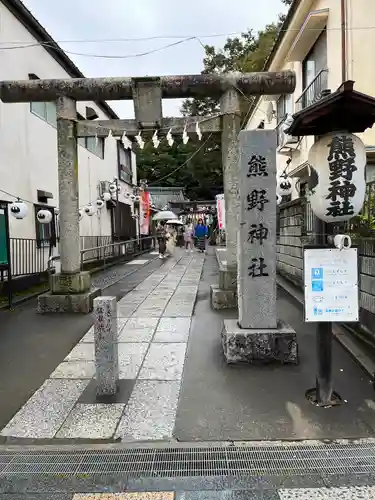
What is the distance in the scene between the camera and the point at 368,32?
411 inches

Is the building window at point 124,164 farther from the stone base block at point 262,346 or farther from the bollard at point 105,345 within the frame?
the bollard at point 105,345

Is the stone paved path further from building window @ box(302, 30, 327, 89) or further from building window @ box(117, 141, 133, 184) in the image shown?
building window @ box(117, 141, 133, 184)

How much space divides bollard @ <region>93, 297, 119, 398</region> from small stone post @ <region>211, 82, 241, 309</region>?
436cm

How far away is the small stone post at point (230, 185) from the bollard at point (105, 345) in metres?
4.36

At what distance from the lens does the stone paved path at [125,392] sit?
4227 mm

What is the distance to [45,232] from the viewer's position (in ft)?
45.5


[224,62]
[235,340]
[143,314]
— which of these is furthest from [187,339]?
[224,62]

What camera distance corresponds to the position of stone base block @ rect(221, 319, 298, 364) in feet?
18.8

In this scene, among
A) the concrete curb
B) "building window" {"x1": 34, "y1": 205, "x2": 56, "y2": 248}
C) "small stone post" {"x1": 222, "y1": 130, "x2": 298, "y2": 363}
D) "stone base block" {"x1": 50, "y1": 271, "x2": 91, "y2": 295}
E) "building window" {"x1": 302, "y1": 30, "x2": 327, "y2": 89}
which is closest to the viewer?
the concrete curb

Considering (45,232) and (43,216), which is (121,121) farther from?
(45,232)

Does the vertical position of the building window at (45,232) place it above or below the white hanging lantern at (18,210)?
below

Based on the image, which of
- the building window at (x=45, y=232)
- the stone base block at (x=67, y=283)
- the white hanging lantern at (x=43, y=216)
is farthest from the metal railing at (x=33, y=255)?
the stone base block at (x=67, y=283)

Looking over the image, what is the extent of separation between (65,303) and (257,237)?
5016 mm

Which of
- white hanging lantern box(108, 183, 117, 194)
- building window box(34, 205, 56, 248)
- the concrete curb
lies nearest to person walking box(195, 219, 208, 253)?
white hanging lantern box(108, 183, 117, 194)
